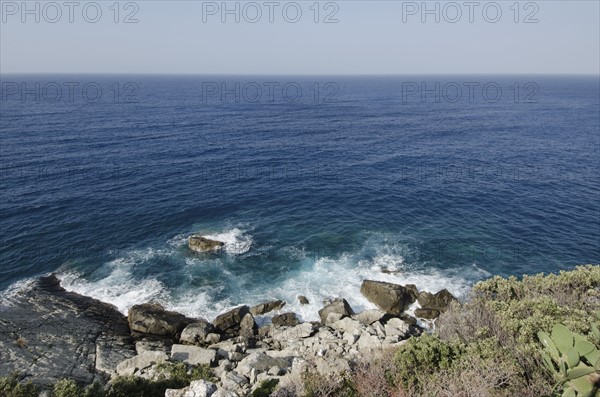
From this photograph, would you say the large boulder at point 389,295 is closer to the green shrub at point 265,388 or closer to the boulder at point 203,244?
the green shrub at point 265,388

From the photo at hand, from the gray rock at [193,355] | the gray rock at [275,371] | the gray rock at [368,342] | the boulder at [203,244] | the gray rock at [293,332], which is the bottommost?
the gray rock at [293,332]

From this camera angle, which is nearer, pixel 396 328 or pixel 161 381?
pixel 161 381

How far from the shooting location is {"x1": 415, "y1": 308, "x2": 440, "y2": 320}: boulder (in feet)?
121

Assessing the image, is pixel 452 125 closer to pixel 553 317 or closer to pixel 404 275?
pixel 404 275

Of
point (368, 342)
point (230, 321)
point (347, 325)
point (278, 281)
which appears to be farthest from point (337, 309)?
point (230, 321)

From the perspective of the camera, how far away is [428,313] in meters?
37.1

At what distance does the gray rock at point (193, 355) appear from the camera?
2856 cm

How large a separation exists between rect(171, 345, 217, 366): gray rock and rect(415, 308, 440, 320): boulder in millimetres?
20106

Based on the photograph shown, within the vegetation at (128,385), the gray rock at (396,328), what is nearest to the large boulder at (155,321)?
the vegetation at (128,385)

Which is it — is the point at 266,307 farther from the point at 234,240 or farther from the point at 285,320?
the point at 234,240

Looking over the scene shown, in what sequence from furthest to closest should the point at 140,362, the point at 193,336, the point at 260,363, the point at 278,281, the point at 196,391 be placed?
the point at 278,281, the point at 193,336, the point at 140,362, the point at 260,363, the point at 196,391

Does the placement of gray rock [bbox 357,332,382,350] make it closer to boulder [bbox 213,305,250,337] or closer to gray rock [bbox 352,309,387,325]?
gray rock [bbox 352,309,387,325]

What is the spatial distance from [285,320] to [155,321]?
12127 millimetres

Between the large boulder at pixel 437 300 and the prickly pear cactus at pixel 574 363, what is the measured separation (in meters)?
22.6
